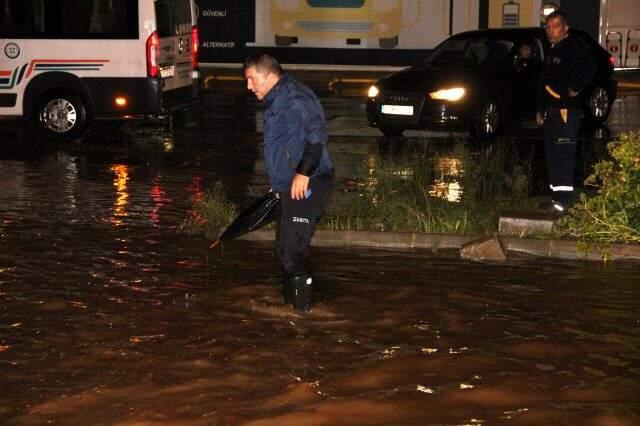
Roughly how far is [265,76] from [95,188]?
19.3 feet

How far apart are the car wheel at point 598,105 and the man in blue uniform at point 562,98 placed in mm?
9122

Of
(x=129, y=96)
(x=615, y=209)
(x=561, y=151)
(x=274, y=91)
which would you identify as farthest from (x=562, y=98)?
(x=129, y=96)

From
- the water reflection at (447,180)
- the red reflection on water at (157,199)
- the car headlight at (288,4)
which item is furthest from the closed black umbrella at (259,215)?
the car headlight at (288,4)

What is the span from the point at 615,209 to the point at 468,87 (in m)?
8.01

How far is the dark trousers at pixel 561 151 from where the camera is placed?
10.9 metres

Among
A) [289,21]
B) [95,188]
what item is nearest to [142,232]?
[95,188]

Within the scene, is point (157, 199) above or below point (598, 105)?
below

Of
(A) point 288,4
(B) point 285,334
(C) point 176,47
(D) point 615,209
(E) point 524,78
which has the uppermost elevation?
(A) point 288,4

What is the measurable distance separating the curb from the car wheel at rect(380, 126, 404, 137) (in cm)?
800

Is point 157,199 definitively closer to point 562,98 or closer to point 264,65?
point 562,98

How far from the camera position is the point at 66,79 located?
17500mm

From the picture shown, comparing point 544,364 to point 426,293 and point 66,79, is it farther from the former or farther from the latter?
point 66,79

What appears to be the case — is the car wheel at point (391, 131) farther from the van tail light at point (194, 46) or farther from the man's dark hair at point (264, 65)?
the man's dark hair at point (264, 65)

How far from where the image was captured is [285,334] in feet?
24.6
